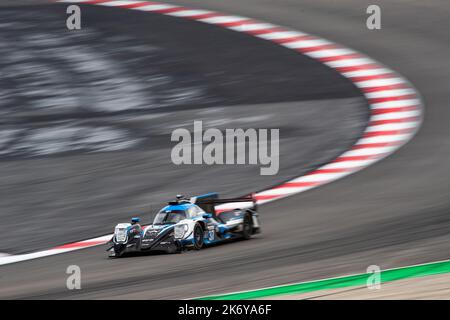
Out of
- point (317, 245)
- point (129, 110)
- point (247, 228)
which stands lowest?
point (317, 245)

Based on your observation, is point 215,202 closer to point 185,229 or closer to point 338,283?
point 185,229

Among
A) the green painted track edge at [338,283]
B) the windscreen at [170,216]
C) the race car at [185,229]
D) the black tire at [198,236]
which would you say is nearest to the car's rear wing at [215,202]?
the race car at [185,229]

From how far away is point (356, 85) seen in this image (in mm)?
15078

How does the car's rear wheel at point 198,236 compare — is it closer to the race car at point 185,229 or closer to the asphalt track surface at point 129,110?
the race car at point 185,229

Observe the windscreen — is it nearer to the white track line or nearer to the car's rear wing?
the car's rear wing

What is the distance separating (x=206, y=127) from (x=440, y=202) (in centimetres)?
460

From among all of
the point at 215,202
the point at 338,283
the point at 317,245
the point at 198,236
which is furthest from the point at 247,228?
the point at 338,283

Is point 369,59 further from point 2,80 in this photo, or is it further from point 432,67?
point 2,80

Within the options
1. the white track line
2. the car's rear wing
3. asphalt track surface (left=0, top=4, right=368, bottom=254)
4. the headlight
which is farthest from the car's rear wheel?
asphalt track surface (left=0, top=4, right=368, bottom=254)

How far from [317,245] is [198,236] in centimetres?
111

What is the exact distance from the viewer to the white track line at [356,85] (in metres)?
11.1

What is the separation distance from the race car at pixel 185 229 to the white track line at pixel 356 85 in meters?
0.59

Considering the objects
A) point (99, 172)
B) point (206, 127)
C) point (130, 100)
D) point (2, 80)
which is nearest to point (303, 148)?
point (206, 127)

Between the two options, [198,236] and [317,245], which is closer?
[317,245]
